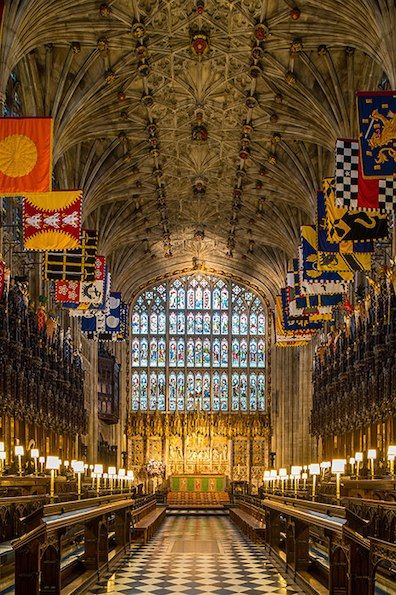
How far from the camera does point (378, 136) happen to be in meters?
17.2

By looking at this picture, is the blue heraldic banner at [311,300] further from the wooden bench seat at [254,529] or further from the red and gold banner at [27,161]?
the red and gold banner at [27,161]

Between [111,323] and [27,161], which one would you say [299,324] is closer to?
[111,323]

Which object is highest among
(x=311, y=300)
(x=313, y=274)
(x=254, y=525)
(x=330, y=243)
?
(x=330, y=243)

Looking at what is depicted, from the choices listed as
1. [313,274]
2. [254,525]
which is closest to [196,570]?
[254,525]

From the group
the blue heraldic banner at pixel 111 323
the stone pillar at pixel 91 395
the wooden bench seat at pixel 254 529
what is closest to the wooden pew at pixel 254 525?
the wooden bench seat at pixel 254 529

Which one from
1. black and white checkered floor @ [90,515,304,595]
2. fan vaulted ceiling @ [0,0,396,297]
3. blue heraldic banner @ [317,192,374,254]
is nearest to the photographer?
black and white checkered floor @ [90,515,304,595]

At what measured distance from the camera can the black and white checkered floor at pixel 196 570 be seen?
1385 cm

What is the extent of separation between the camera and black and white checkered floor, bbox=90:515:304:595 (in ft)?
Result: 45.4

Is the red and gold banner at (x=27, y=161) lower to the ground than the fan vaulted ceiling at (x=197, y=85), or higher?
lower

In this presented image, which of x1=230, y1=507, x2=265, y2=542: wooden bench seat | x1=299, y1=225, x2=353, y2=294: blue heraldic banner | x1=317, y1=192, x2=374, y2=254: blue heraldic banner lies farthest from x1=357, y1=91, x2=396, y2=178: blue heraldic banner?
x1=230, y1=507, x2=265, y2=542: wooden bench seat

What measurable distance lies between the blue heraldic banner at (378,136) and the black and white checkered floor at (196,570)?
780cm

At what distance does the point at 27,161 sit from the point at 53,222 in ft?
15.4

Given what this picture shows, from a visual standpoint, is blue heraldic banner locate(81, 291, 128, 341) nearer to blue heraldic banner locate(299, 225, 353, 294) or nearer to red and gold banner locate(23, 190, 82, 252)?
blue heraldic banner locate(299, 225, 353, 294)

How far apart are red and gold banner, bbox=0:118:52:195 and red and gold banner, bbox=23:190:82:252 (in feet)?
13.8
